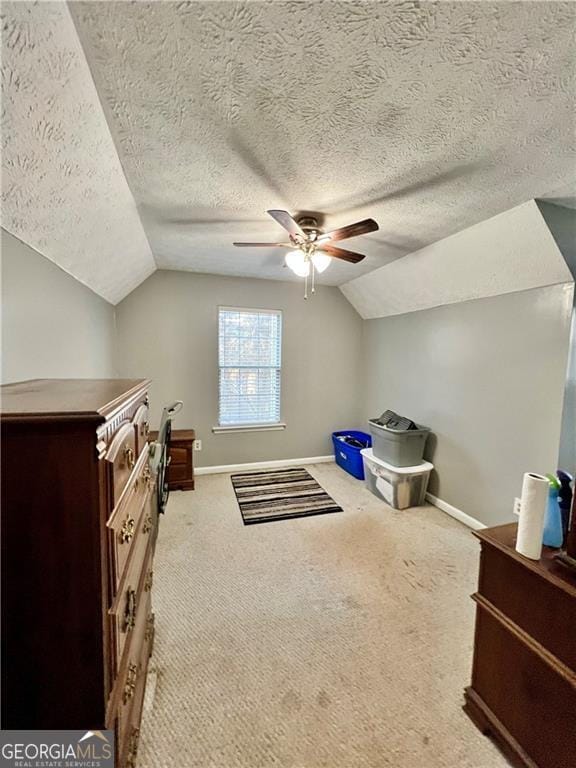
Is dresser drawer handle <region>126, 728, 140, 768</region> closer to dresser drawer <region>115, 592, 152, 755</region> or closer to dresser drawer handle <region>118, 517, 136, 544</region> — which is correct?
dresser drawer <region>115, 592, 152, 755</region>

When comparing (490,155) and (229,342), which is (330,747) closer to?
(490,155)

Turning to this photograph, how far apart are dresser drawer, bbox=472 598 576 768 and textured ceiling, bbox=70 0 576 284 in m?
1.98

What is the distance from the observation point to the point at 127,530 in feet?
2.94

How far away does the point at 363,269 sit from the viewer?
3488mm

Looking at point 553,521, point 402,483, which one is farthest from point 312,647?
point 402,483

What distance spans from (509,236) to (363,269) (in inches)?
59.6

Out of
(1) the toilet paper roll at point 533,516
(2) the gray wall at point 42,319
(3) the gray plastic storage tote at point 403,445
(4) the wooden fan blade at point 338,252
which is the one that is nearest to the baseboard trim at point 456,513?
(3) the gray plastic storage tote at point 403,445

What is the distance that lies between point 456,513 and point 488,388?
4.12 feet

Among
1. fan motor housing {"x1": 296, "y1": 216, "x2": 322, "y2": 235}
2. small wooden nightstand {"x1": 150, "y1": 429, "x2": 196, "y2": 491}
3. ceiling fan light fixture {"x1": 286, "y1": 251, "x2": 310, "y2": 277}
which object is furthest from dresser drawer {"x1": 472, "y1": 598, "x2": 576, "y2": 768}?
small wooden nightstand {"x1": 150, "y1": 429, "x2": 196, "y2": 491}

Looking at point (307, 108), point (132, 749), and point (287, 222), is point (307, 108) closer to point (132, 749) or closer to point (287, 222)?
point (287, 222)

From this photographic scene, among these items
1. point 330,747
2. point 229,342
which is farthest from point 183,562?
point 229,342

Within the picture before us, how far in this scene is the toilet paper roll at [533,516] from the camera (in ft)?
3.66

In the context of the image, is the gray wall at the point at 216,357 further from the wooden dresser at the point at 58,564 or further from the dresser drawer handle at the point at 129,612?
the wooden dresser at the point at 58,564

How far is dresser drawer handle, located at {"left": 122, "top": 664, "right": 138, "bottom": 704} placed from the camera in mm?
919
